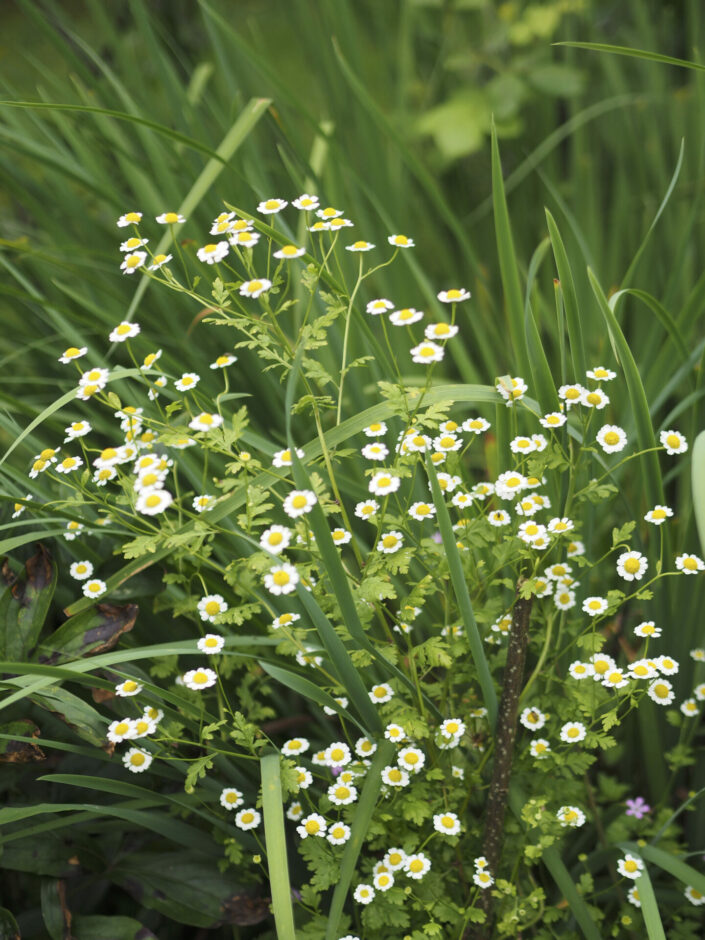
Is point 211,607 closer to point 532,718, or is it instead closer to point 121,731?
point 121,731

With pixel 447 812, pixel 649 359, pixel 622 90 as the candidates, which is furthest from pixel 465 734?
pixel 622 90

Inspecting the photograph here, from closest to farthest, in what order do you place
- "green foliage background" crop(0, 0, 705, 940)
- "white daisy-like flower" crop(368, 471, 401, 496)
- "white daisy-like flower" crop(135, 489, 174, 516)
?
"white daisy-like flower" crop(135, 489, 174, 516) < "white daisy-like flower" crop(368, 471, 401, 496) < "green foliage background" crop(0, 0, 705, 940)

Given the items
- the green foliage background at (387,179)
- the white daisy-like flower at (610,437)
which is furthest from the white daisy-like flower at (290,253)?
the white daisy-like flower at (610,437)

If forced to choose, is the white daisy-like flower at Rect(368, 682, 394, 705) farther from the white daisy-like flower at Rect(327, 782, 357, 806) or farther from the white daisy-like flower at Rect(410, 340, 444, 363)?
the white daisy-like flower at Rect(410, 340, 444, 363)

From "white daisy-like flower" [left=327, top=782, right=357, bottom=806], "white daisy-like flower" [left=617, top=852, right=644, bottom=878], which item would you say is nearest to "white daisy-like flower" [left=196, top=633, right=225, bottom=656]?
"white daisy-like flower" [left=327, top=782, right=357, bottom=806]

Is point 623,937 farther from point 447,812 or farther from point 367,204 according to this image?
point 367,204

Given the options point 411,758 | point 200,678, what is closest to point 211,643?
point 200,678

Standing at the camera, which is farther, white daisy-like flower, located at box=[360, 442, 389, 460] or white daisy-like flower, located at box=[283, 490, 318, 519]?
white daisy-like flower, located at box=[360, 442, 389, 460]
